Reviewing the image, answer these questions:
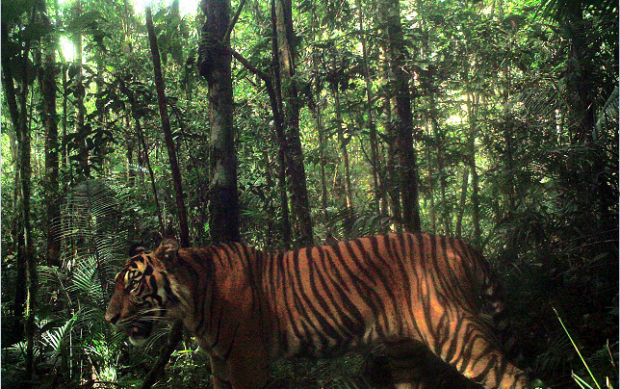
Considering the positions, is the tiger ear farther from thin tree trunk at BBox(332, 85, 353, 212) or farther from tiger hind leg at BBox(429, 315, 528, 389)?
thin tree trunk at BBox(332, 85, 353, 212)

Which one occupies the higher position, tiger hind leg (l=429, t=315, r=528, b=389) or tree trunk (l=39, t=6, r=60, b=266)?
tree trunk (l=39, t=6, r=60, b=266)

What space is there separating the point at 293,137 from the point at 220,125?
Result: 77.3 inches

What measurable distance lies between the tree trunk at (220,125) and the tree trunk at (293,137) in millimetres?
1298

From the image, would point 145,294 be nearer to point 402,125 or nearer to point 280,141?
point 280,141

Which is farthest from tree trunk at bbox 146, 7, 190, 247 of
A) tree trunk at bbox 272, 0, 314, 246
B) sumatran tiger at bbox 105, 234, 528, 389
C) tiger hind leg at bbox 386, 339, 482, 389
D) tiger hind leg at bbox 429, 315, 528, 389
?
tiger hind leg at bbox 429, 315, 528, 389

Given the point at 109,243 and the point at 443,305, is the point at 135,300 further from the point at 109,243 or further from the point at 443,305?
the point at 443,305

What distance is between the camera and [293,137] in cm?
657

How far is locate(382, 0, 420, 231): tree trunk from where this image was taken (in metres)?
7.14

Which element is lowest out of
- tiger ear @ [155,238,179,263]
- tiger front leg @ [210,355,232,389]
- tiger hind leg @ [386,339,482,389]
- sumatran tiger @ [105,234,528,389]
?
tiger hind leg @ [386,339,482,389]

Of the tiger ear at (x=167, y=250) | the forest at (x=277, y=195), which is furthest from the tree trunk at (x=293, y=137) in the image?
the tiger ear at (x=167, y=250)

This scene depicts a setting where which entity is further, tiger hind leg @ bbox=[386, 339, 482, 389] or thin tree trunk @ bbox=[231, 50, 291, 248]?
thin tree trunk @ bbox=[231, 50, 291, 248]

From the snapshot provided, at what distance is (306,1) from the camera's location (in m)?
7.07

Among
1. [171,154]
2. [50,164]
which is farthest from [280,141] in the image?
[50,164]

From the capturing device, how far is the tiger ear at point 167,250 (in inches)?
136
